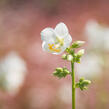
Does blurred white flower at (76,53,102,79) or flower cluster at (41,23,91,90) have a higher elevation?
flower cluster at (41,23,91,90)

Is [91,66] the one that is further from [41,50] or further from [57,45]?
[41,50]

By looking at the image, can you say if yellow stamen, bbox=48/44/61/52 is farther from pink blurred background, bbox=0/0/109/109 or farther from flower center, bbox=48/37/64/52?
pink blurred background, bbox=0/0/109/109

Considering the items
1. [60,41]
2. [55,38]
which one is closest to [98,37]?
[55,38]

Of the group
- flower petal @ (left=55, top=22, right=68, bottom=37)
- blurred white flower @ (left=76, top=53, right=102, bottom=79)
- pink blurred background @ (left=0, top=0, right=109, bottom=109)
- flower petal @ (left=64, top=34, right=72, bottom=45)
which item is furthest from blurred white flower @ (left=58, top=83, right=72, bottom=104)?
flower petal @ (left=64, top=34, right=72, bottom=45)

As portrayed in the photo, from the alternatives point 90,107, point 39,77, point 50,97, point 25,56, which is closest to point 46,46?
point 90,107

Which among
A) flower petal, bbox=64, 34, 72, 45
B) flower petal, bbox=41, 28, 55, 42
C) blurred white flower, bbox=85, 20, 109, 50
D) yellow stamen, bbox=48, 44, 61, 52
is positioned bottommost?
yellow stamen, bbox=48, 44, 61, 52

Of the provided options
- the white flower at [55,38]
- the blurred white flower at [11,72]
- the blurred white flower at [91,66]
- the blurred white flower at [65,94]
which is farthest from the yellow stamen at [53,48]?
the blurred white flower at [65,94]

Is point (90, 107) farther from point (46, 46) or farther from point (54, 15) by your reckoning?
point (54, 15)

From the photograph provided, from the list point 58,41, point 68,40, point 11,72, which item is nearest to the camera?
point 68,40
